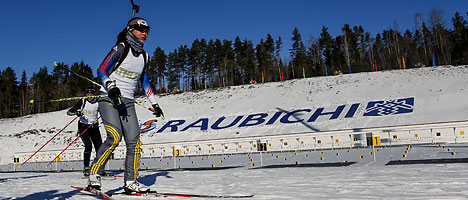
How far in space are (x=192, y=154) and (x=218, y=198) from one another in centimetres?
1986

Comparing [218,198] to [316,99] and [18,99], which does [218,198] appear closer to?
[316,99]

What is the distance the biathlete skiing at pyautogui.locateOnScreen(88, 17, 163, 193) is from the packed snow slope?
2526 centimetres

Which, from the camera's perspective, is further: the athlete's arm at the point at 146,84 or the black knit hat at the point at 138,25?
the athlete's arm at the point at 146,84

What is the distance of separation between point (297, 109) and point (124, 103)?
1302 inches

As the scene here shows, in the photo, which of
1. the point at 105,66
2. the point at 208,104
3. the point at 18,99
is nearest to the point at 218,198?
the point at 105,66

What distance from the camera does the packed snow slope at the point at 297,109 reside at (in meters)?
30.2

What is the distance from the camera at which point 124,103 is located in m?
4.73

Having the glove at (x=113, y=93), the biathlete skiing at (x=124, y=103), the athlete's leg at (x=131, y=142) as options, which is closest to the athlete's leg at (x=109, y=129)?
the biathlete skiing at (x=124, y=103)

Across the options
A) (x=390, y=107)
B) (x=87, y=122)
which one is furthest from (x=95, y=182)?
(x=390, y=107)

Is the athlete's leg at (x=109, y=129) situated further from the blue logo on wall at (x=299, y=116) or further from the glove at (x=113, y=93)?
the blue logo on wall at (x=299, y=116)

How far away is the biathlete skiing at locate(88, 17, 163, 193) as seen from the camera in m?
4.62

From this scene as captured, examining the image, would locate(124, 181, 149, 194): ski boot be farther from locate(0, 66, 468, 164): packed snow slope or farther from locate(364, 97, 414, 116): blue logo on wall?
locate(364, 97, 414, 116): blue logo on wall

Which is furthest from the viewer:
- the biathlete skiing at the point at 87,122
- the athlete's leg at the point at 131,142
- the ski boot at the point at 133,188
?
the biathlete skiing at the point at 87,122

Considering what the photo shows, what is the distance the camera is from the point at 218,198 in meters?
4.14
